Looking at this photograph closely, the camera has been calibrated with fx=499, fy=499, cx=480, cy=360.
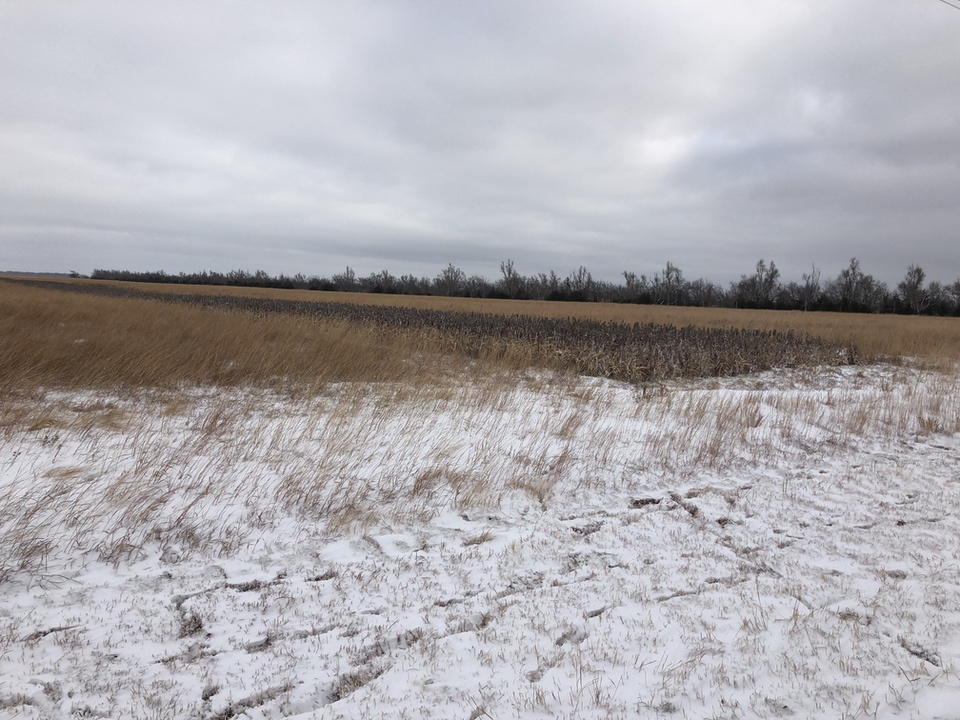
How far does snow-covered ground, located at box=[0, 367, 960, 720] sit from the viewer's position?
102 inches

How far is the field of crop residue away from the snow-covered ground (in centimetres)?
2

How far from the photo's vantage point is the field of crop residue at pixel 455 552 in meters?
2.61

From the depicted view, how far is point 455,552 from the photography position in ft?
13.3

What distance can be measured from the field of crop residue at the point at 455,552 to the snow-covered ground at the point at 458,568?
2cm

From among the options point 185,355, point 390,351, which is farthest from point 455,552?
point 390,351

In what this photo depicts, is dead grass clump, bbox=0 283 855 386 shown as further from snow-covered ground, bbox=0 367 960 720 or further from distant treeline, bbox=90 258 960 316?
distant treeline, bbox=90 258 960 316

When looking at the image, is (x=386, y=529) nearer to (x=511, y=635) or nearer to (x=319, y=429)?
(x=511, y=635)

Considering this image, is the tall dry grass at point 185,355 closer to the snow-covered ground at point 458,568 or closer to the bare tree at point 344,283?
the snow-covered ground at point 458,568

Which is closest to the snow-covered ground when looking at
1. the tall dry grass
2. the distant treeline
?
the tall dry grass

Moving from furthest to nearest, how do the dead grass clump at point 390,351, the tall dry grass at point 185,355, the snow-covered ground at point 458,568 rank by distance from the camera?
the dead grass clump at point 390,351, the tall dry grass at point 185,355, the snow-covered ground at point 458,568

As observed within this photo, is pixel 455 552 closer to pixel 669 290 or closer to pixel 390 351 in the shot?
pixel 390 351

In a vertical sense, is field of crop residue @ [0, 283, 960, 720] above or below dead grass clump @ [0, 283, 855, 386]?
below

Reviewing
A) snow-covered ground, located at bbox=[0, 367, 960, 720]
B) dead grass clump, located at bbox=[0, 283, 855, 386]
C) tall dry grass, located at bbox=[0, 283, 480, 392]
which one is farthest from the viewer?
dead grass clump, located at bbox=[0, 283, 855, 386]

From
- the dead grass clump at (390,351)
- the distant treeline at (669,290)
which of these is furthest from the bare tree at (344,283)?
the dead grass clump at (390,351)
